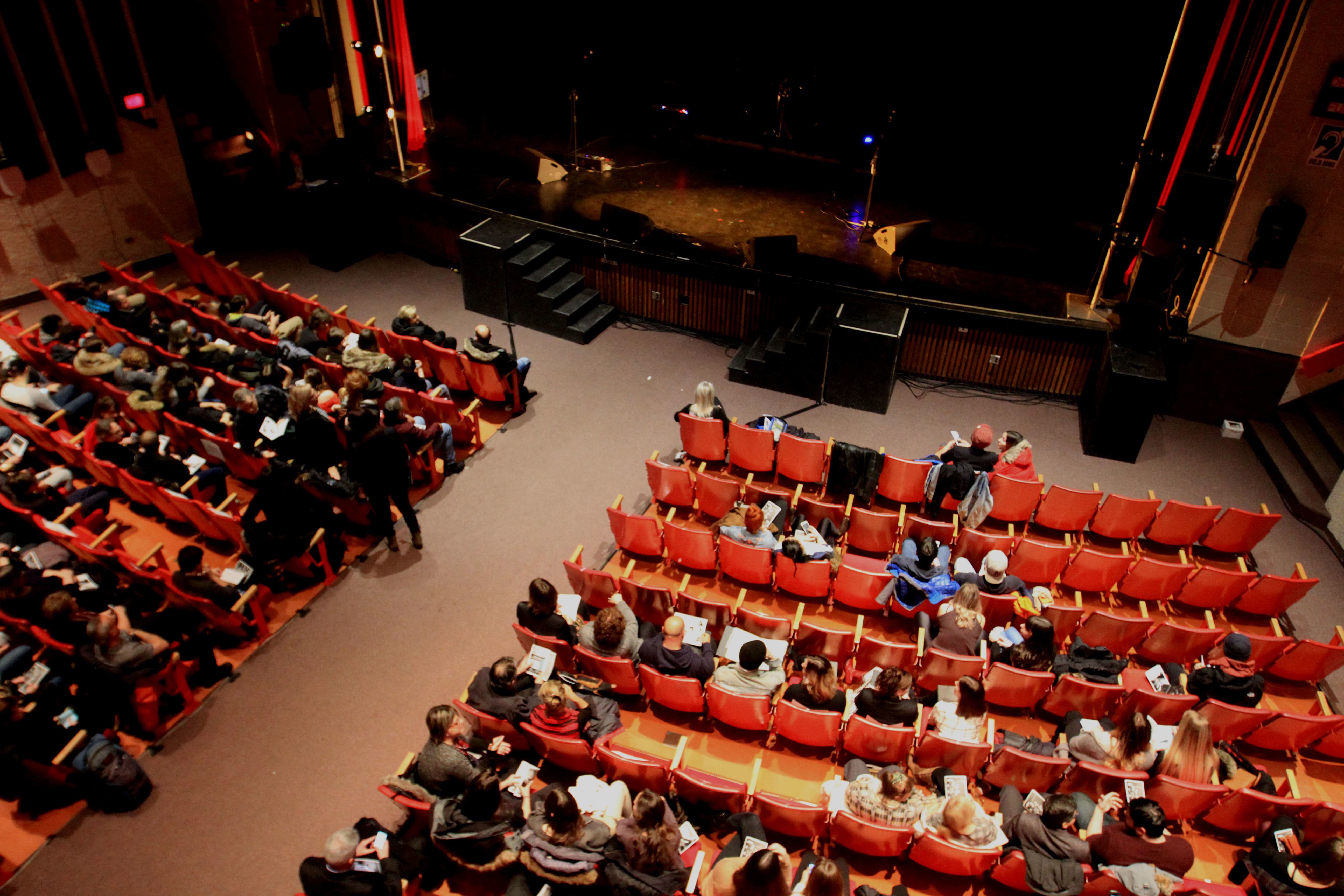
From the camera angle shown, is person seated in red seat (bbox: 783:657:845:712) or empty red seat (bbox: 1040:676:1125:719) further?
empty red seat (bbox: 1040:676:1125:719)

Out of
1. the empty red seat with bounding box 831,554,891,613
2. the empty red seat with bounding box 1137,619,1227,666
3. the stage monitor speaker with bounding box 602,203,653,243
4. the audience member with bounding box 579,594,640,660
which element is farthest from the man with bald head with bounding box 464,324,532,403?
the empty red seat with bounding box 1137,619,1227,666

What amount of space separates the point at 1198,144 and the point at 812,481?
4.63 metres

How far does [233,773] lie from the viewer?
16.4 feet

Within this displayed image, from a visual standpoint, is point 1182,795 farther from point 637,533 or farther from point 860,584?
point 637,533

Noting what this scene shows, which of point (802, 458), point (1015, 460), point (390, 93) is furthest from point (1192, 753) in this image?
point (390, 93)

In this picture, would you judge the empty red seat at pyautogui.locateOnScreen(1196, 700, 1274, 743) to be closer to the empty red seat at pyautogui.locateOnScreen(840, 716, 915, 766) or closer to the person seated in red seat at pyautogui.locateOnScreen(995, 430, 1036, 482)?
the empty red seat at pyautogui.locateOnScreen(840, 716, 915, 766)

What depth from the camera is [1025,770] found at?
4.53 metres

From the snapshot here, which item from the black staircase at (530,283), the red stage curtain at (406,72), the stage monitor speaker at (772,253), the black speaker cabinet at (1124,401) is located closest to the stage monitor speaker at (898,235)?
the stage monitor speaker at (772,253)

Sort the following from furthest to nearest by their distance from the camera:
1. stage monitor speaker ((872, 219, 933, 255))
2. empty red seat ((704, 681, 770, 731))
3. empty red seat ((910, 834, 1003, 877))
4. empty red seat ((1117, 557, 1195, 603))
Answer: stage monitor speaker ((872, 219, 933, 255)) < empty red seat ((1117, 557, 1195, 603)) < empty red seat ((704, 681, 770, 731)) < empty red seat ((910, 834, 1003, 877))

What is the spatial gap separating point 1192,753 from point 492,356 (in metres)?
6.01

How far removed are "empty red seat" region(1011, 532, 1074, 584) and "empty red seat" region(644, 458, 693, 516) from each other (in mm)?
2107

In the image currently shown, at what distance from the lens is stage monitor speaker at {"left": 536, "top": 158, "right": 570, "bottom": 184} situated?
35.4 feet

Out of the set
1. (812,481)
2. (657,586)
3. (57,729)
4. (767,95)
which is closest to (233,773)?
(57,729)

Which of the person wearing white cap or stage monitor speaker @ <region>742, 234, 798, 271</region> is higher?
stage monitor speaker @ <region>742, 234, 798, 271</region>
